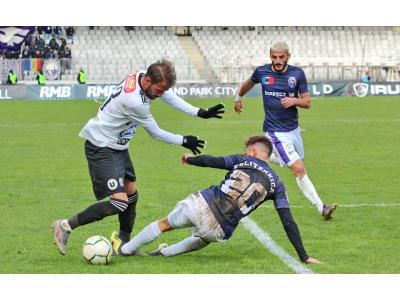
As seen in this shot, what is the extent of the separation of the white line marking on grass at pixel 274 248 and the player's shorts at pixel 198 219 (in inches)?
27.4

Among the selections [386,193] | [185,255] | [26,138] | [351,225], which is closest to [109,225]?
[185,255]

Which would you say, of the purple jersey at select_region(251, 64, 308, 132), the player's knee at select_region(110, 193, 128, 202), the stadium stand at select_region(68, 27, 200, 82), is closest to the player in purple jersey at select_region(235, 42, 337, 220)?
the purple jersey at select_region(251, 64, 308, 132)

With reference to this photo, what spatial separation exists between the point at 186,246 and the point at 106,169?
1.09m

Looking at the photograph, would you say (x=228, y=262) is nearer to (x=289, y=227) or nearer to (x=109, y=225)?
(x=289, y=227)

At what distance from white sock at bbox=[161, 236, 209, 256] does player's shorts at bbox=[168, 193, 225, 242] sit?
204mm

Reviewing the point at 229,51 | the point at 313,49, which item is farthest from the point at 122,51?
the point at 313,49

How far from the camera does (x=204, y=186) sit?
→ 13812 mm

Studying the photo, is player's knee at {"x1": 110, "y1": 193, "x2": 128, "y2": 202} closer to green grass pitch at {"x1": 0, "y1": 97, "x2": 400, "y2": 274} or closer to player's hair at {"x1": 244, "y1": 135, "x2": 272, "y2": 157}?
green grass pitch at {"x1": 0, "y1": 97, "x2": 400, "y2": 274}

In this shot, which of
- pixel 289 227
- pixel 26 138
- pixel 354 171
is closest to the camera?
pixel 289 227

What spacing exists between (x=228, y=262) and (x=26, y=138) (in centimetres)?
1504

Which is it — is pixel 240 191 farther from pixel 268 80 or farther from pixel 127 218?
pixel 268 80

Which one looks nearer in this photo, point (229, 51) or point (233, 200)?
point (233, 200)

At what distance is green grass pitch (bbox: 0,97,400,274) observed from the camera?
25.8ft

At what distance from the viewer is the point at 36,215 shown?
35.0ft
